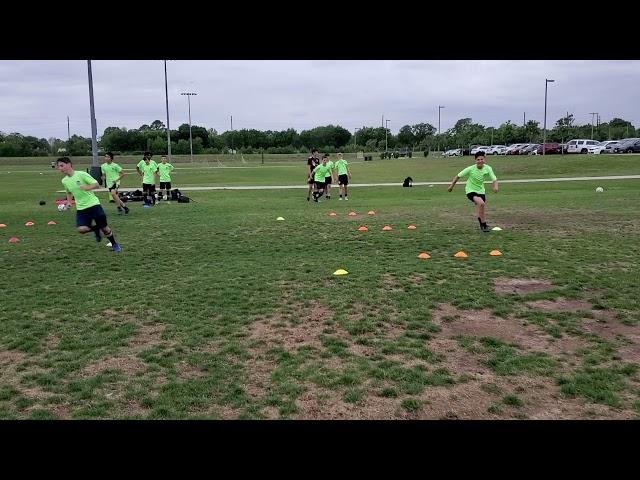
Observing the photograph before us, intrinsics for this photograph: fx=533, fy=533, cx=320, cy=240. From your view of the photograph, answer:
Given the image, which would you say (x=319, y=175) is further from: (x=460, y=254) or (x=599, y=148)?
(x=599, y=148)

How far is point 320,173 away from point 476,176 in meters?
8.34

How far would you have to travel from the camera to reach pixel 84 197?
1066cm

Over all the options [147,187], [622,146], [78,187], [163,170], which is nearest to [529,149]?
[622,146]

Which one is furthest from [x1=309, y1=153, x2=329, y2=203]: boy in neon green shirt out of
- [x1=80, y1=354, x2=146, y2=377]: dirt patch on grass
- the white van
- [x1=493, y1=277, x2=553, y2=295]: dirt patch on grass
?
the white van

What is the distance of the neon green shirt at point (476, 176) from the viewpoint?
12.4 metres

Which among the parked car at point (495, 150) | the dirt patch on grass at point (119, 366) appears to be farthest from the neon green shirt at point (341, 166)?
the parked car at point (495, 150)

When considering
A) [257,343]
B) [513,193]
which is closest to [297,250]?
[257,343]

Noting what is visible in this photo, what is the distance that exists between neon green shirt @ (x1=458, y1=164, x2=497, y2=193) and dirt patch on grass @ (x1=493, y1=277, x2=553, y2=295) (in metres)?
4.66

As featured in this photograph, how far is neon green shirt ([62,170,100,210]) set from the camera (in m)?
10.5

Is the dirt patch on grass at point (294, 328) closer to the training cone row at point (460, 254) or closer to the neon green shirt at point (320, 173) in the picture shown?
the training cone row at point (460, 254)

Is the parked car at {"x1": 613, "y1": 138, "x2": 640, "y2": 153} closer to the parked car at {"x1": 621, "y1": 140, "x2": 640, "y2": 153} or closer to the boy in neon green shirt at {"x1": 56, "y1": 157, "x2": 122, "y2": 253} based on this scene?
the parked car at {"x1": 621, "y1": 140, "x2": 640, "y2": 153}

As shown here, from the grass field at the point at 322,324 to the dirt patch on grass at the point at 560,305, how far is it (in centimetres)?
6
